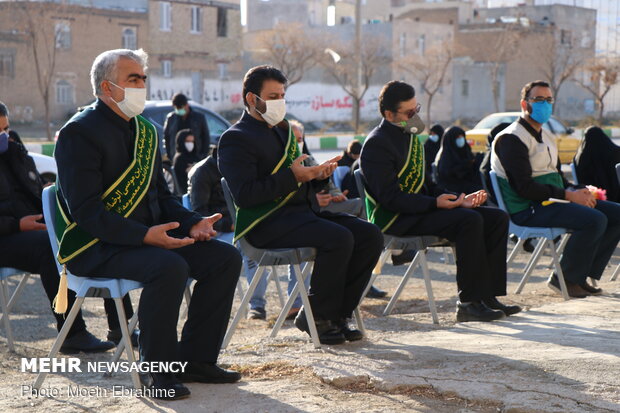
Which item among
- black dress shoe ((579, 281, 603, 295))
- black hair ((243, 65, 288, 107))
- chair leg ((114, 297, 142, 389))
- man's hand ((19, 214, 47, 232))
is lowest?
black dress shoe ((579, 281, 603, 295))

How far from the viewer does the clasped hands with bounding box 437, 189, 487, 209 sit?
21.1 ft

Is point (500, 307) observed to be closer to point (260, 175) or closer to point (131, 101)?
point (260, 175)

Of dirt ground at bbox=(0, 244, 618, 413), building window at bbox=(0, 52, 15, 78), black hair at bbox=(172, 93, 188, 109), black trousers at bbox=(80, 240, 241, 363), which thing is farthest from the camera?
building window at bbox=(0, 52, 15, 78)

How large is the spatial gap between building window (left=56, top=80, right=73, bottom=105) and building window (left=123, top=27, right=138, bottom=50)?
4058mm

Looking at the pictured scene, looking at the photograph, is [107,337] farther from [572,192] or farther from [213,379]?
[572,192]

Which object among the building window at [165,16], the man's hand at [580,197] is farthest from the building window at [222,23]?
the man's hand at [580,197]

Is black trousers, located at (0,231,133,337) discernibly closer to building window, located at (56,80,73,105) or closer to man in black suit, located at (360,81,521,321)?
man in black suit, located at (360,81,521,321)

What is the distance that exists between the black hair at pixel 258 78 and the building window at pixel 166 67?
42752 millimetres

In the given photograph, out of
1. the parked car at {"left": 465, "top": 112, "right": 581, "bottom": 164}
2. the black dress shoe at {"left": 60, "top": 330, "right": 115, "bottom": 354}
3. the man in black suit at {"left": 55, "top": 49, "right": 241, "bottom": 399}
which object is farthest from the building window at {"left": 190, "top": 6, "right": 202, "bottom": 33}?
the man in black suit at {"left": 55, "top": 49, "right": 241, "bottom": 399}

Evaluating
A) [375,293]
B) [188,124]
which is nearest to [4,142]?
[375,293]

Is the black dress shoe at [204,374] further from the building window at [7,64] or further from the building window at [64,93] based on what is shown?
the building window at [64,93]

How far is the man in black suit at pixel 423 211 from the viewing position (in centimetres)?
636

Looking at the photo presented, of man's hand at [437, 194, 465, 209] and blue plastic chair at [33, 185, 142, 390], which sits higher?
man's hand at [437, 194, 465, 209]

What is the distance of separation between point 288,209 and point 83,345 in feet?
4.99
